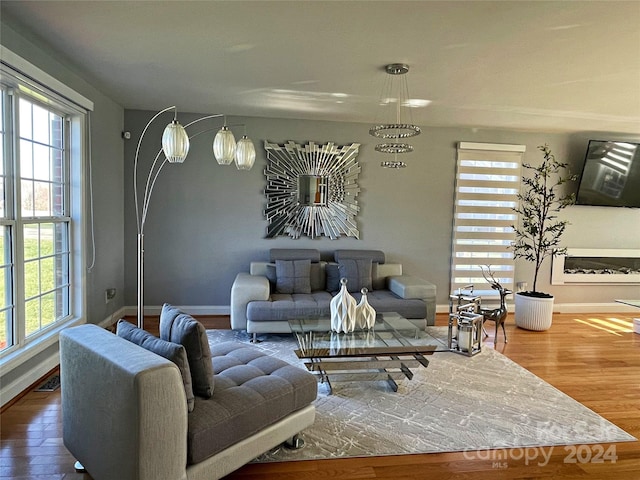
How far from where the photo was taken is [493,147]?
538 centimetres

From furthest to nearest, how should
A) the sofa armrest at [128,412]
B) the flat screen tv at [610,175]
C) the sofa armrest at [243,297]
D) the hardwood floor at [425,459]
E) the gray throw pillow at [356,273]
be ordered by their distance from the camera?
1. the flat screen tv at [610,175]
2. the gray throw pillow at [356,273]
3. the sofa armrest at [243,297]
4. the hardwood floor at [425,459]
5. the sofa armrest at [128,412]

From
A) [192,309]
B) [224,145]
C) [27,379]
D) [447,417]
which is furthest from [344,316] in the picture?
[192,309]

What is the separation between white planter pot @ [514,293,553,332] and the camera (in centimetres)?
476

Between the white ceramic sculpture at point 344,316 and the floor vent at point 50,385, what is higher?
the white ceramic sculpture at point 344,316

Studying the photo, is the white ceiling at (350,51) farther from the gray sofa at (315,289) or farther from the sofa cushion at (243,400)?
the sofa cushion at (243,400)

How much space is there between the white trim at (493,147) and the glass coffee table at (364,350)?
3.01 metres

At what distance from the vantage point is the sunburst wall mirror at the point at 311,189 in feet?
16.7

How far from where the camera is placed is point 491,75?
3.35 meters

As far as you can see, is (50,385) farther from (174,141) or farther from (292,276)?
(292,276)

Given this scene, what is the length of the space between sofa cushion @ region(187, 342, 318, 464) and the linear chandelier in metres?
1.92

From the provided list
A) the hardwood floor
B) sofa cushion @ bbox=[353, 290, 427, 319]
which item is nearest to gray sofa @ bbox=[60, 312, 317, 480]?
the hardwood floor

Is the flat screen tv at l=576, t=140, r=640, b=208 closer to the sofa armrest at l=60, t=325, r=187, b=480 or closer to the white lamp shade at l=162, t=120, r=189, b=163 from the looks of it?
the white lamp shade at l=162, t=120, r=189, b=163

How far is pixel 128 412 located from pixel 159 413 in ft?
0.41

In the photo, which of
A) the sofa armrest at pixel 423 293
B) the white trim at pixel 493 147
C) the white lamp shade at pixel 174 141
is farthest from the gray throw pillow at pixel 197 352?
the white trim at pixel 493 147
